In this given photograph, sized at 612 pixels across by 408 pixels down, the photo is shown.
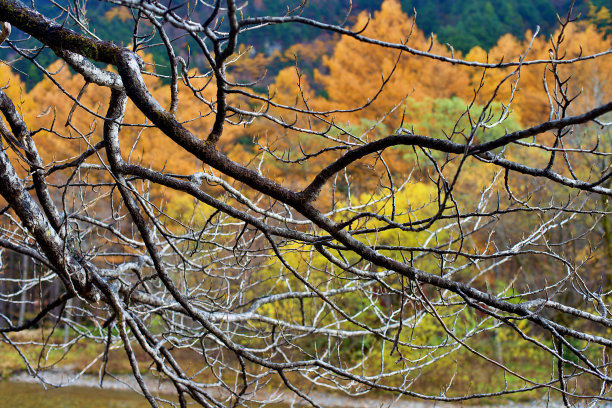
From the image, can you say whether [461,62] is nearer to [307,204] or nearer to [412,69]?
[307,204]

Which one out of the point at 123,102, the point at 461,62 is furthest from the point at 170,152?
the point at 461,62

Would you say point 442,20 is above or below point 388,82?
above

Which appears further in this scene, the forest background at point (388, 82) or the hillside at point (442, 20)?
the hillside at point (442, 20)

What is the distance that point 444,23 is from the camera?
31812 mm

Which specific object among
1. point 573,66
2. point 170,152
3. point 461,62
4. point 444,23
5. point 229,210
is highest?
point 444,23

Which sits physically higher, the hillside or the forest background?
the hillside

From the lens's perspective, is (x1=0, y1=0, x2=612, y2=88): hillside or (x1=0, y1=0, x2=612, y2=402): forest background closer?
(x1=0, y1=0, x2=612, y2=402): forest background

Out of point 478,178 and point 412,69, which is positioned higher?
point 412,69

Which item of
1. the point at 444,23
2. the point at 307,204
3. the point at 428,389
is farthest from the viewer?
the point at 444,23

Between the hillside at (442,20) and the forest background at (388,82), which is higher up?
the hillside at (442,20)

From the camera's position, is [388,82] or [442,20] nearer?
[388,82]

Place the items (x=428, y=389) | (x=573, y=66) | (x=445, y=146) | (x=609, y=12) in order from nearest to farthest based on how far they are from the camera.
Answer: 1. (x=445, y=146)
2. (x=428, y=389)
3. (x=573, y=66)
4. (x=609, y=12)

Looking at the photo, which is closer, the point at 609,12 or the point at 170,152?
the point at 170,152

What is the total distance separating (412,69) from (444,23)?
701cm
